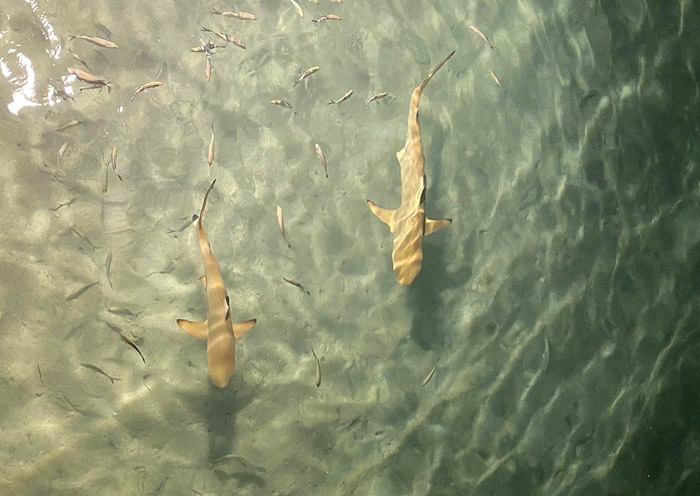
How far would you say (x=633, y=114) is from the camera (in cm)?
571

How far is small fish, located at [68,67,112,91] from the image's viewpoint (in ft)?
14.3

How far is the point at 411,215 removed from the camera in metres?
4.27

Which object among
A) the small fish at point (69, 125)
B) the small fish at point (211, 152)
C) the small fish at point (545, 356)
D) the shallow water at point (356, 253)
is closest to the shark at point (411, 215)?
the shallow water at point (356, 253)

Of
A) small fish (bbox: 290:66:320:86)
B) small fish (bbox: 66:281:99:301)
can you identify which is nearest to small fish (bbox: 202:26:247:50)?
small fish (bbox: 290:66:320:86)

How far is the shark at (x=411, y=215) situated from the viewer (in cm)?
418

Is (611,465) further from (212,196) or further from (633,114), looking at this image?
(212,196)

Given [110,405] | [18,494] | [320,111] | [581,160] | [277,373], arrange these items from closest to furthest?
1. [18,494]
2. [110,405]
3. [277,373]
4. [320,111]
5. [581,160]

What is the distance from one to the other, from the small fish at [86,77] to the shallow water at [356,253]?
0.09 m

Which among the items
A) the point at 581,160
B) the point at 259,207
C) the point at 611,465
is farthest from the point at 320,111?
the point at 611,465

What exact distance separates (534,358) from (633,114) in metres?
3.02

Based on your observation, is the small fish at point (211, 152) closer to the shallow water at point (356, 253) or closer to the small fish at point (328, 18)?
the shallow water at point (356, 253)

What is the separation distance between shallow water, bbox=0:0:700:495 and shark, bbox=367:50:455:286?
56 centimetres

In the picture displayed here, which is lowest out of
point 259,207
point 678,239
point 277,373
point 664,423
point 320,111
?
point 664,423

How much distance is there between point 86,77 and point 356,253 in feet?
9.43
